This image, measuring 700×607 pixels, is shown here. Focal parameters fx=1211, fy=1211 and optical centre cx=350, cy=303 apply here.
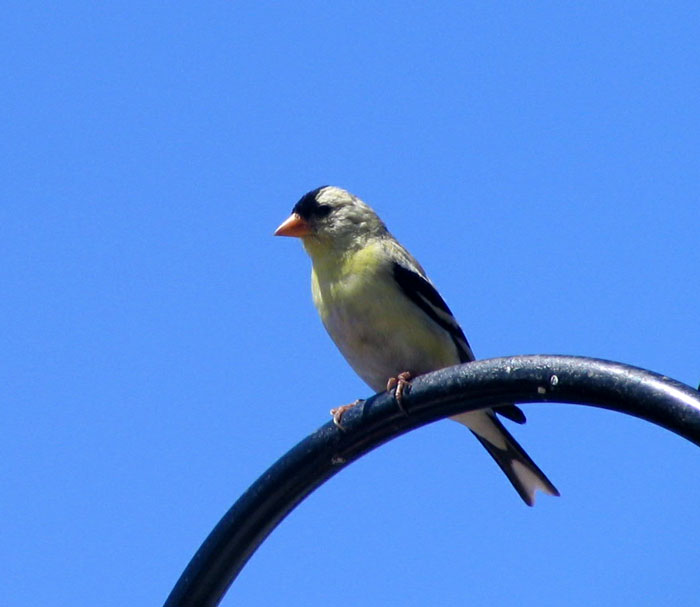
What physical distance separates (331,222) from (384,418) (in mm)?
3125

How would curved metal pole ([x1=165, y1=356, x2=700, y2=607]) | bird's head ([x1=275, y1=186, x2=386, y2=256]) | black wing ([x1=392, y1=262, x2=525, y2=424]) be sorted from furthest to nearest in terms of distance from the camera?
1. bird's head ([x1=275, y1=186, x2=386, y2=256])
2. black wing ([x1=392, y1=262, x2=525, y2=424])
3. curved metal pole ([x1=165, y1=356, x2=700, y2=607])

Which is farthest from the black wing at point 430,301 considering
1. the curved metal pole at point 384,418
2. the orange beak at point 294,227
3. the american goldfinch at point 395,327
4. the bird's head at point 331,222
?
the curved metal pole at point 384,418

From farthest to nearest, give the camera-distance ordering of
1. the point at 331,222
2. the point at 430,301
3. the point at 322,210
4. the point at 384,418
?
1. the point at 322,210
2. the point at 331,222
3. the point at 430,301
4. the point at 384,418

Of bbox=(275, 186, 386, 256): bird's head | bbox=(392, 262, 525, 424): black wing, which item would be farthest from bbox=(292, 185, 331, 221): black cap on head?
bbox=(392, 262, 525, 424): black wing

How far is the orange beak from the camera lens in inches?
270

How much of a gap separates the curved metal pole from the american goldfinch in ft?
6.41

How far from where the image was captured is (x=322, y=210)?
6.94 m

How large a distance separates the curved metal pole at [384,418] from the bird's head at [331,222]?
2.72m

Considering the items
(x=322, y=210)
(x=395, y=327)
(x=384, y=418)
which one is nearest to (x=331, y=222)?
(x=322, y=210)

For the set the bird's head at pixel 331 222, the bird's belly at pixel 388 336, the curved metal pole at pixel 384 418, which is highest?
the bird's head at pixel 331 222

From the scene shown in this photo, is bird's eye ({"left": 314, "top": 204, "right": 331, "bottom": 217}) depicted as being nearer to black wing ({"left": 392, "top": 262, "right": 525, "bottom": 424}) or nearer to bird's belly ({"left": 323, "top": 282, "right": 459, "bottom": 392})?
black wing ({"left": 392, "top": 262, "right": 525, "bottom": 424})

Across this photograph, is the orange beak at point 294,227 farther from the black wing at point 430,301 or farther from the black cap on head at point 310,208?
the black wing at point 430,301

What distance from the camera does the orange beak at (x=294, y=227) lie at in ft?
22.5

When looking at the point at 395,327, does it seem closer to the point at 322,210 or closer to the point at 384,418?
the point at 322,210
